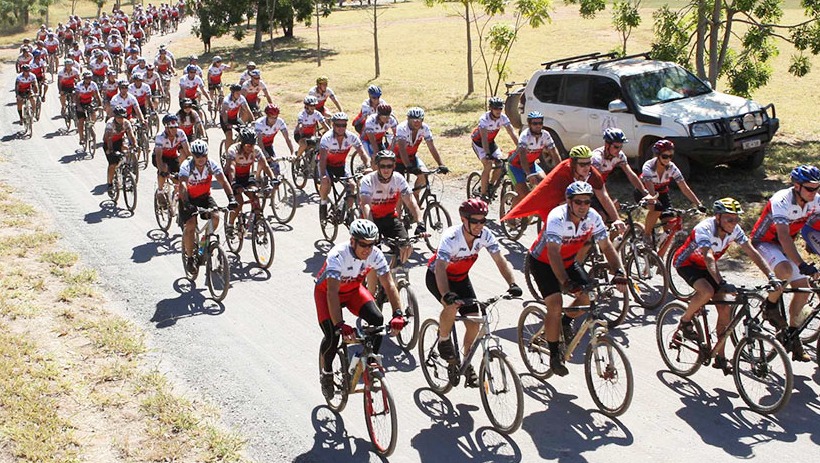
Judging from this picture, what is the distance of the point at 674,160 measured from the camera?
16016 mm

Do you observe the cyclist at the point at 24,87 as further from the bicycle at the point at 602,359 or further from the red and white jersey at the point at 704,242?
the red and white jersey at the point at 704,242

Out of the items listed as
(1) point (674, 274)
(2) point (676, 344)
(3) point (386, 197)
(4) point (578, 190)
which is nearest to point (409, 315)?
(3) point (386, 197)

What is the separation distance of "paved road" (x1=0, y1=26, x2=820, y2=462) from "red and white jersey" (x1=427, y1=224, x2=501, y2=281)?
141cm

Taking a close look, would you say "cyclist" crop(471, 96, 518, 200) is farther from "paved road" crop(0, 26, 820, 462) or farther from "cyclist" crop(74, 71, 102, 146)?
"cyclist" crop(74, 71, 102, 146)

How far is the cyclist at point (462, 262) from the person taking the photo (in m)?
8.41

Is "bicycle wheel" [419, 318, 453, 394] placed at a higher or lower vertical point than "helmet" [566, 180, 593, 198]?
lower

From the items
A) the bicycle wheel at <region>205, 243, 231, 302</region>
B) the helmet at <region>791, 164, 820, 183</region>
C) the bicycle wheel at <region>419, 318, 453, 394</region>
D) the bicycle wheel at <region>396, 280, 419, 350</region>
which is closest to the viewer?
the bicycle wheel at <region>419, 318, 453, 394</region>

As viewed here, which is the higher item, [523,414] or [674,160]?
[674,160]

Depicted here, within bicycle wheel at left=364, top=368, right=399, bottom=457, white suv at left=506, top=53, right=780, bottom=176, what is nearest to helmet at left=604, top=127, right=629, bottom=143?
white suv at left=506, top=53, right=780, bottom=176

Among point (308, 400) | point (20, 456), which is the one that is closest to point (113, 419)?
point (20, 456)

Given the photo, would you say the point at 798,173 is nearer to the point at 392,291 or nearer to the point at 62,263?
the point at 392,291

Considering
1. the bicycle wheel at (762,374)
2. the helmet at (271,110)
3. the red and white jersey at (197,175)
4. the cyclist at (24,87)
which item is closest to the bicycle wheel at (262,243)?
the red and white jersey at (197,175)

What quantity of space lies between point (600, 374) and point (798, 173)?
3142 mm

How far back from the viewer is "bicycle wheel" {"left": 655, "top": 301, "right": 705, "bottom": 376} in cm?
915
